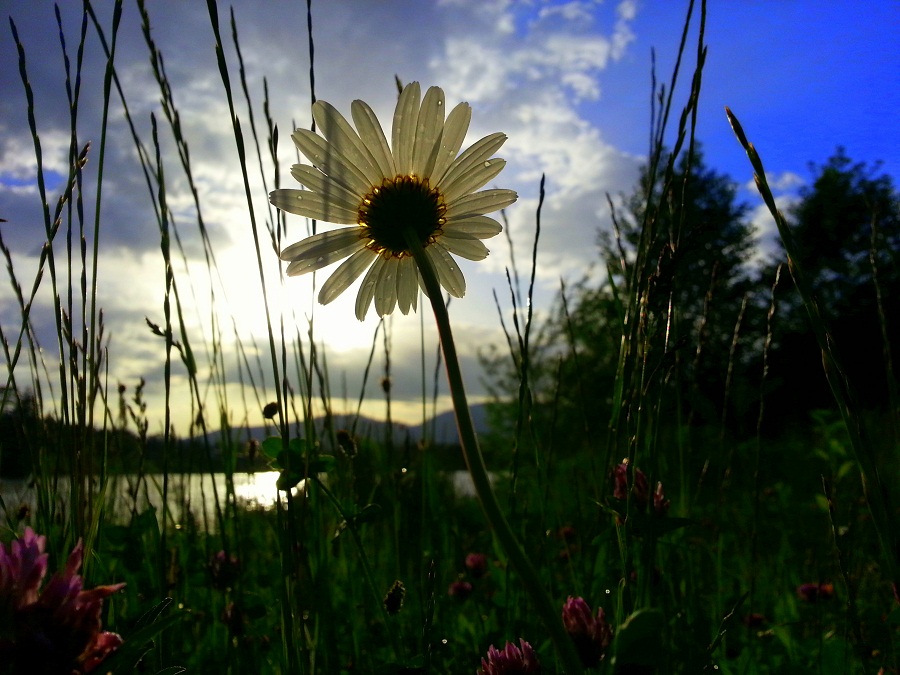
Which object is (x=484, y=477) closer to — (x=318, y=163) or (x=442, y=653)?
(x=318, y=163)

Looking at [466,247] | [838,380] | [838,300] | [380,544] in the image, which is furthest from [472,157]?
[838,300]

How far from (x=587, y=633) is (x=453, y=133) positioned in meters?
0.70

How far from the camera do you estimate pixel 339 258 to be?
94 cm

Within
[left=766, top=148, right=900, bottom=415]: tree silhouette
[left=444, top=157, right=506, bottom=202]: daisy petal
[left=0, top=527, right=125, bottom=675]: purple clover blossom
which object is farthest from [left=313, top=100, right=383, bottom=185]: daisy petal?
[left=766, top=148, right=900, bottom=415]: tree silhouette

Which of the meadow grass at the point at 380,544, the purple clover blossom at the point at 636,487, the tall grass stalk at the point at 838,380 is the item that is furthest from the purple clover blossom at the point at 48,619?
the purple clover blossom at the point at 636,487

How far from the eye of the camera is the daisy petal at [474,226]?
926 millimetres

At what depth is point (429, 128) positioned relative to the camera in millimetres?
853

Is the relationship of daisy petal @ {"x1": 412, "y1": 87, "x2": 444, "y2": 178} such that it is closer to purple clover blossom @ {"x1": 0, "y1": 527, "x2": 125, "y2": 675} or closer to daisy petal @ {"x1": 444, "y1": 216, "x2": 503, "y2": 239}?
daisy petal @ {"x1": 444, "y1": 216, "x2": 503, "y2": 239}

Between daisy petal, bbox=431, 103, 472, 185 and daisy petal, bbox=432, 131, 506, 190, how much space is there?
2cm

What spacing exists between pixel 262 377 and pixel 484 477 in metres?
1.22

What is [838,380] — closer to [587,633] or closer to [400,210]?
[587,633]

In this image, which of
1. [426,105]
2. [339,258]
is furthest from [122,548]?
[426,105]

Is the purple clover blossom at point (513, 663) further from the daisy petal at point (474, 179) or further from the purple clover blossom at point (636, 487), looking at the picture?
the daisy petal at point (474, 179)

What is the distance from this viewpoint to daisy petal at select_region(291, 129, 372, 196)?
854 mm
